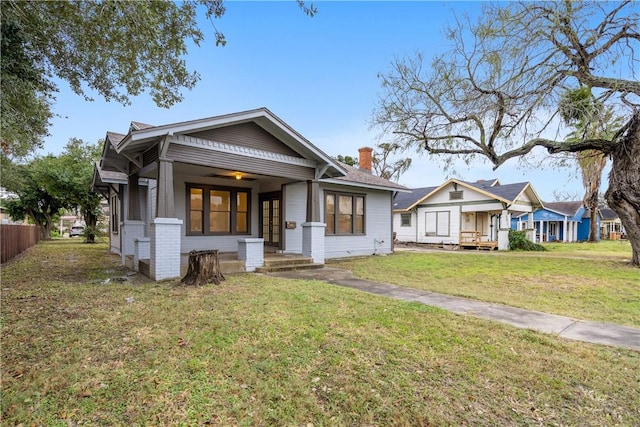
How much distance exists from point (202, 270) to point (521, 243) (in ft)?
61.9

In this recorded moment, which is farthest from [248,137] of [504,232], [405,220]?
[405,220]

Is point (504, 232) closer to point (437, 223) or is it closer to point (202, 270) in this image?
point (437, 223)

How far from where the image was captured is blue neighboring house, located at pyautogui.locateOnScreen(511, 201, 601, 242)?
2800 cm

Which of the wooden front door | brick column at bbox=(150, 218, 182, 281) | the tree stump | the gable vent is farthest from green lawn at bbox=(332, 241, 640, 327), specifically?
the gable vent

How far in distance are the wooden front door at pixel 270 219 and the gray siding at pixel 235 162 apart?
1.91 metres

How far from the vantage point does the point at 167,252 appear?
269 inches

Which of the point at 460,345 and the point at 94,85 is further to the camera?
the point at 94,85

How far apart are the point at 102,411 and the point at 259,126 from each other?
7.27 m

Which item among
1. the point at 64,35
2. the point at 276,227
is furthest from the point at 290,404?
the point at 276,227

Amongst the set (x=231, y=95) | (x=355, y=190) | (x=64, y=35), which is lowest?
(x=355, y=190)

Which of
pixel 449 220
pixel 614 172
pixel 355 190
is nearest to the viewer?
pixel 614 172

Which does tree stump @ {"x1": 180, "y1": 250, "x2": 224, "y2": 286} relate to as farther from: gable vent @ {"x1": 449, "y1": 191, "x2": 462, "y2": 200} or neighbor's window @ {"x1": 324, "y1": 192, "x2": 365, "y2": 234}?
gable vent @ {"x1": 449, "y1": 191, "x2": 462, "y2": 200}

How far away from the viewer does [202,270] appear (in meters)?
6.40

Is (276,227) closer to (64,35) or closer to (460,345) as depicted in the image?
(64,35)
